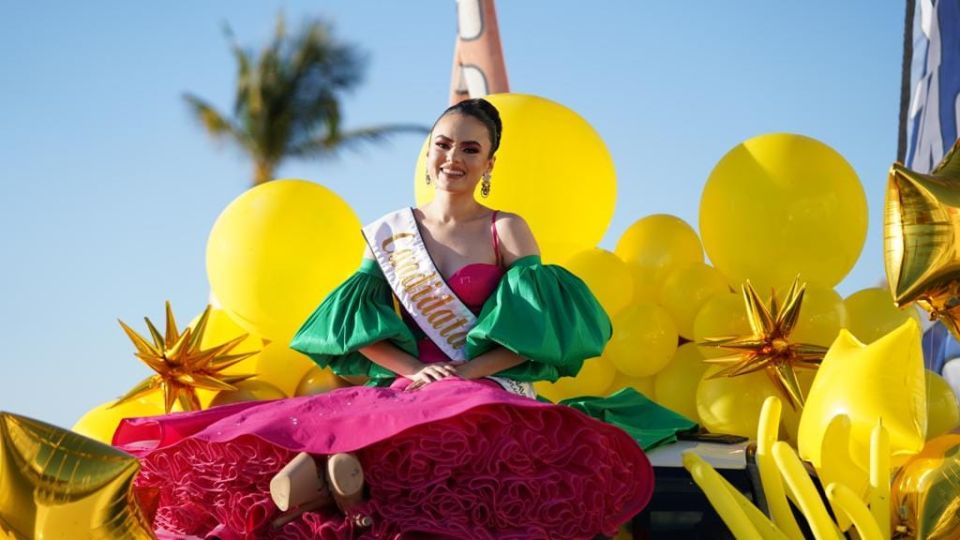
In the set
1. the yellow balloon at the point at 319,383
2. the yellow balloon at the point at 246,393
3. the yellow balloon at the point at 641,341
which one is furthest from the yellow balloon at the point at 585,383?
the yellow balloon at the point at 246,393

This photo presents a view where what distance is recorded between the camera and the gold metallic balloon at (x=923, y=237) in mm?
2793

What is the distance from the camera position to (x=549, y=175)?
182 inches

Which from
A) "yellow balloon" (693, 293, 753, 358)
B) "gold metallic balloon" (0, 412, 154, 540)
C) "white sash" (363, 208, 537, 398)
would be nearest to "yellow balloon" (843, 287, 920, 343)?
"yellow balloon" (693, 293, 753, 358)

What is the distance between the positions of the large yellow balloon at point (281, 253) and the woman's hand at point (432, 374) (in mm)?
1506

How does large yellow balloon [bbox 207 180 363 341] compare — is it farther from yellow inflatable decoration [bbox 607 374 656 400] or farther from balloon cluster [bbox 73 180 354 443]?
yellow inflatable decoration [bbox 607 374 656 400]

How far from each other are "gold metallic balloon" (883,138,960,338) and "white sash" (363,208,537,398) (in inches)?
41.1

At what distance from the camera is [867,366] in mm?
3219

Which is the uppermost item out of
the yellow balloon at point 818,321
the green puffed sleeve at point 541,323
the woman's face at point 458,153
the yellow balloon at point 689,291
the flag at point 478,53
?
the flag at point 478,53

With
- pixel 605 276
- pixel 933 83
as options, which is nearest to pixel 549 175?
pixel 605 276

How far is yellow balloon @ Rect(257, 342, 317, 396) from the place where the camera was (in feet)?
15.6

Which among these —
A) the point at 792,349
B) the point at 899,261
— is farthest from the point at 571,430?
the point at 792,349

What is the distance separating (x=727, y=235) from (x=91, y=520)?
2872 mm

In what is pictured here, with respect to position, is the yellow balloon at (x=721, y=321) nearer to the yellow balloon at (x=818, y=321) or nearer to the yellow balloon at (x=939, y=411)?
the yellow balloon at (x=818, y=321)

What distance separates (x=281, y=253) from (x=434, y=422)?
204cm
